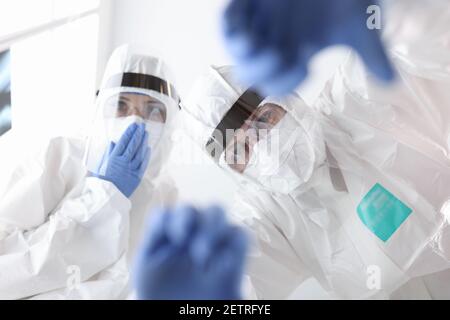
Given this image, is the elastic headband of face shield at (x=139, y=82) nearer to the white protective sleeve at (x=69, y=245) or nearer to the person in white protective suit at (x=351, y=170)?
the person in white protective suit at (x=351, y=170)

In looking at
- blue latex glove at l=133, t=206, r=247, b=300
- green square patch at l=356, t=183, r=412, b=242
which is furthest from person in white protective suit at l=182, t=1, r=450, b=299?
blue latex glove at l=133, t=206, r=247, b=300

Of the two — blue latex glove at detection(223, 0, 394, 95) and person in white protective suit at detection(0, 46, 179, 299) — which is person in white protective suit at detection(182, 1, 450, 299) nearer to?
person in white protective suit at detection(0, 46, 179, 299)

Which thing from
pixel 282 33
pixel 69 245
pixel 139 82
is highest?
pixel 282 33

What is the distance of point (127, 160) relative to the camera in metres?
0.74

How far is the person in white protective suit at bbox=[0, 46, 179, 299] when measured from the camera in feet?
2.28

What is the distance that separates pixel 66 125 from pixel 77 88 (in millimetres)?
87

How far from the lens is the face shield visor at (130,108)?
0.74 m

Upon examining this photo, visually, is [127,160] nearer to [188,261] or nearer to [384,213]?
[188,261]

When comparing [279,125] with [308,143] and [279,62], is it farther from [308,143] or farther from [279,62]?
[279,62]

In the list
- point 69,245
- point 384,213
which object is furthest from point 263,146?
point 69,245

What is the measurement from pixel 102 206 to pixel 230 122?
250 millimetres

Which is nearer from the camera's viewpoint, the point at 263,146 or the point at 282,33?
the point at 282,33

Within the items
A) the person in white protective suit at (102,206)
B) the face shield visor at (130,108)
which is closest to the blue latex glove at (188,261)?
the person in white protective suit at (102,206)
